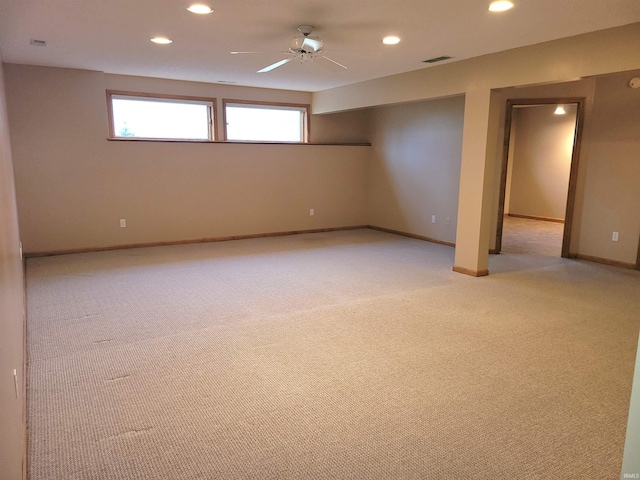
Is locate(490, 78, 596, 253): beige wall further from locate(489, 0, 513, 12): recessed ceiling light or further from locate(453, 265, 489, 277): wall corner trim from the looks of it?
locate(489, 0, 513, 12): recessed ceiling light

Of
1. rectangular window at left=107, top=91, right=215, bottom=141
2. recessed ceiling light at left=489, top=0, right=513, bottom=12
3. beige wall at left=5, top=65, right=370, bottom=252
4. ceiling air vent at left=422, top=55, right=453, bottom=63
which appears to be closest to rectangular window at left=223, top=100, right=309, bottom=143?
beige wall at left=5, top=65, right=370, bottom=252

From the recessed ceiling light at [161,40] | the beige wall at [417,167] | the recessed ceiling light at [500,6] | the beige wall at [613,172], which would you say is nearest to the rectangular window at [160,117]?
the recessed ceiling light at [161,40]

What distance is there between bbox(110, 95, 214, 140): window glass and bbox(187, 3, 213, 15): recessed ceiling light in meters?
3.33

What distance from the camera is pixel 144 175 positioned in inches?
241

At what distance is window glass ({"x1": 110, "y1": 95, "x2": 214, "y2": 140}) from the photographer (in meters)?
6.07

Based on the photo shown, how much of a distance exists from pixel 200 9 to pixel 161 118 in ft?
11.7

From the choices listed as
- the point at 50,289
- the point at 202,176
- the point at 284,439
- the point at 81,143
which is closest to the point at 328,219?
the point at 202,176

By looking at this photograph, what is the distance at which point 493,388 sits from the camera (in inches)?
101

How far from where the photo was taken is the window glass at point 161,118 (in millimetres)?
6074

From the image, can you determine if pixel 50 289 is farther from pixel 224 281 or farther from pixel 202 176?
pixel 202 176

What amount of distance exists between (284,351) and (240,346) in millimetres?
325

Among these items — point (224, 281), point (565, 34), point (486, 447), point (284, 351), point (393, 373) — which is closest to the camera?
point (486, 447)

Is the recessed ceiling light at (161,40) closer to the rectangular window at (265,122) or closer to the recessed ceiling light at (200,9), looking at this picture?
the recessed ceiling light at (200,9)

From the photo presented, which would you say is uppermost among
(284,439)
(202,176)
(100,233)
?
(202,176)
